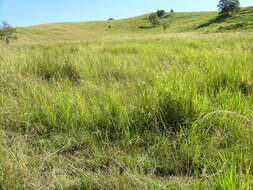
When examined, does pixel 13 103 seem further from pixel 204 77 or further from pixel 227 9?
pixel 227 9

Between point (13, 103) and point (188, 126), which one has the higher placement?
point (13, 103)

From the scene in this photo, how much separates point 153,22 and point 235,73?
2240 inches

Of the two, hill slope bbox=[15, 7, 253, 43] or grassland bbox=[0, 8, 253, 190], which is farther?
hill slope bbox=[15, 7, 253, 43]

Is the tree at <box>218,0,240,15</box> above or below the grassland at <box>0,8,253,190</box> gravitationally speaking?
above

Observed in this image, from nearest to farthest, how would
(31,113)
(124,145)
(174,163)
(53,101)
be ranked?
(174,163), (124,145), (31,113), (53,101)

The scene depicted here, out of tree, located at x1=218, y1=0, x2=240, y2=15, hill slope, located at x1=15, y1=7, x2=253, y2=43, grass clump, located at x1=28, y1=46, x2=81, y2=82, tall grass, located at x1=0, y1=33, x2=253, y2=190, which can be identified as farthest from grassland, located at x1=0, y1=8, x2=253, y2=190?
tree, located at x1=218, y1=0, x2=240, y2=15

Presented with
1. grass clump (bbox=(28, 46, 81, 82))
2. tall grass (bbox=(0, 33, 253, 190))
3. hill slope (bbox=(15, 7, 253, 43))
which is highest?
hill slope (bbox=(15, 7, 253, 43))

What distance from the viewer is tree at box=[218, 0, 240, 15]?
4194 centimetres

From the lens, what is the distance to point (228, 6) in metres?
42.8

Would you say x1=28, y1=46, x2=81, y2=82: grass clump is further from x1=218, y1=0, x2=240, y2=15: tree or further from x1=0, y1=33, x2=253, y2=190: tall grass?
x1=218, y1=0, x2=240, y2=15: tree

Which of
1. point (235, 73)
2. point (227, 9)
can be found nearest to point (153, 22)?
point (227, 9)

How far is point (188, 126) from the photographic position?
1714 millimetres

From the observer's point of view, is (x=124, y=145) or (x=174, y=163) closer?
(x=174, y=163)

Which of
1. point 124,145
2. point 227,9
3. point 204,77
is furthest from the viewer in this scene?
point 227,9
